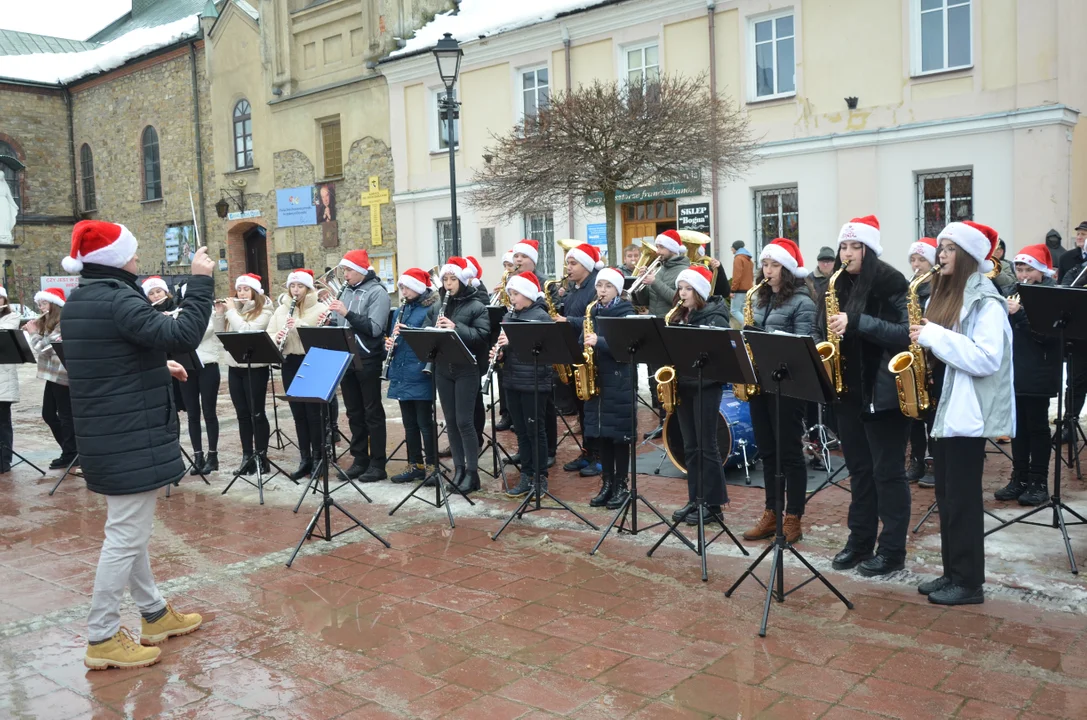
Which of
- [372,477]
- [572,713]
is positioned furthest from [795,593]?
[372,477]

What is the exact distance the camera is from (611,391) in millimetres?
7398

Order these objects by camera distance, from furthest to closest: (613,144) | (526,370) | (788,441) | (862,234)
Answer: (613,144) < (526,370) < (788,441) < (862,234)

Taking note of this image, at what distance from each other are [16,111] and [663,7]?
27.5 m

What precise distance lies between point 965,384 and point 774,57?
1441cm

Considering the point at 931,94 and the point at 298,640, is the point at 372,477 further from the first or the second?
the point at 931,94

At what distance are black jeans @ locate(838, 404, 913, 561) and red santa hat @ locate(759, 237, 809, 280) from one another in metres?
1.02

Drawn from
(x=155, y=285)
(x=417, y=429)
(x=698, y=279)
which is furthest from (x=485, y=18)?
(x=698, y=279)

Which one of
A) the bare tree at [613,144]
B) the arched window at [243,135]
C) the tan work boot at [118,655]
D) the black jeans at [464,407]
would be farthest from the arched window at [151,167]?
the tan work boot at [118,655]

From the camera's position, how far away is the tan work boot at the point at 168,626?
5086mm

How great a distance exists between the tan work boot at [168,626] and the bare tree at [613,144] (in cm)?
1100

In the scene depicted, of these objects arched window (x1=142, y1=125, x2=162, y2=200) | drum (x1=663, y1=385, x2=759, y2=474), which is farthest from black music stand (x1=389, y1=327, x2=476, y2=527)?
arched window (x1=142, y1=125, x2=162, y2=200)

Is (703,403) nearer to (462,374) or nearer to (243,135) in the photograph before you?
(462,374)

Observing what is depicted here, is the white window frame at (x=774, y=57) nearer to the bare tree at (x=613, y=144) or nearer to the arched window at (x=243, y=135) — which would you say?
the bare tree at (x=613, y=144)

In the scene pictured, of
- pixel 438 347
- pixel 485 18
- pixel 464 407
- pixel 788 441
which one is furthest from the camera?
pixel 485 18
